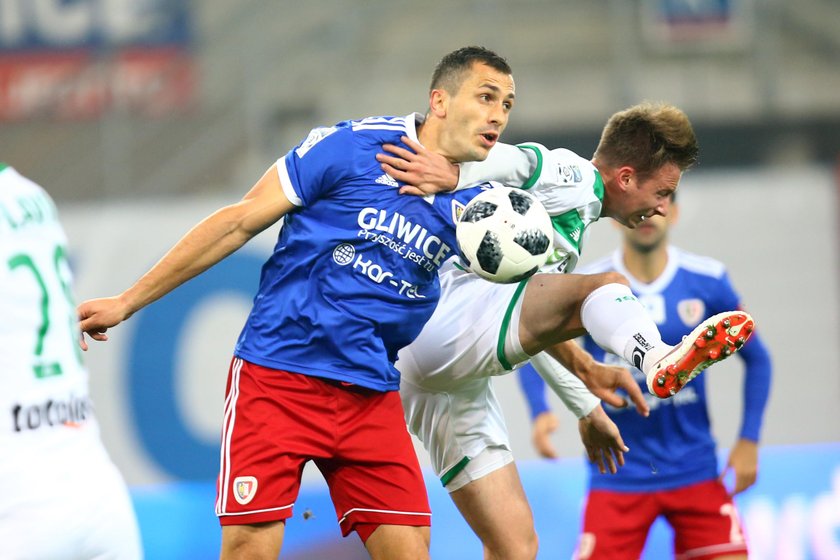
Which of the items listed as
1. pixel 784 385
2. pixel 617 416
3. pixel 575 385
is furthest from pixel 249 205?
pixel 784 385

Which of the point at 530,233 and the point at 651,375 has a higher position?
the point at 530,233

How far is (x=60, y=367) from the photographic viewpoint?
261cm

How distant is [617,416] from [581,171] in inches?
51.8

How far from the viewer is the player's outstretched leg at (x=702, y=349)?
11.0 feet

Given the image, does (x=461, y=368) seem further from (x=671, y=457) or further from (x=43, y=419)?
(x=43, y=419)

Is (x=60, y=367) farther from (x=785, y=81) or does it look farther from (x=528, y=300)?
(x=785, y=81)

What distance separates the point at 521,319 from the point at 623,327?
0.45 meters

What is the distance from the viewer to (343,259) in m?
3.74

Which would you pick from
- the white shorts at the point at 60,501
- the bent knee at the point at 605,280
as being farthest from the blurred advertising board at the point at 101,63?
the white shorts at the point at 60,501

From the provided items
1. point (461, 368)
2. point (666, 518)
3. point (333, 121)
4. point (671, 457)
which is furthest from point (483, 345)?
point (333, 121)

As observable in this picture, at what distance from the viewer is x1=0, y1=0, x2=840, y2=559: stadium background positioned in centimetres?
855

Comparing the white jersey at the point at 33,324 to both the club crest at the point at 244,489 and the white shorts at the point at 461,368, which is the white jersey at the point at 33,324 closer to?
the club crest at the point at 244,489

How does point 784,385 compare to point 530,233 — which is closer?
point 530,233

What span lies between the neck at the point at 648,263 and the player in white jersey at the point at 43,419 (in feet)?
9.84
